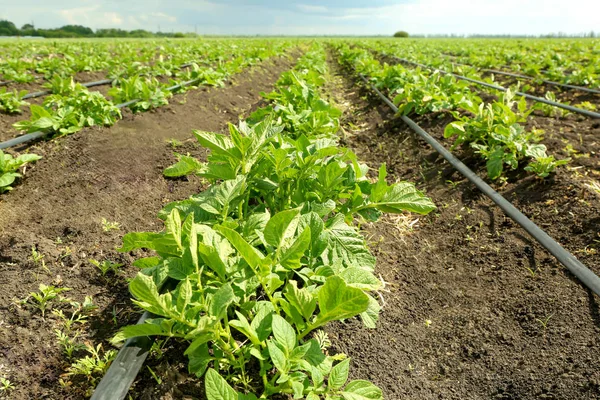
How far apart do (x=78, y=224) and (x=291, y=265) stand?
1852 mm

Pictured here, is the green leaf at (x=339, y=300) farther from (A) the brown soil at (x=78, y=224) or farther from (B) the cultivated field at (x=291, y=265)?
(A) the brown soil at (x=78, y=224)

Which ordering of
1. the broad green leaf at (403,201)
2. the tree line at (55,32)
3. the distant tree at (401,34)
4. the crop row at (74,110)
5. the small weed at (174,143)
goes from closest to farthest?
the broad green leaf at (403,201) → the crop row at (74,110) → the small weed at (174,143) → the tree line at (55,32) → the distant tree at (401,34)

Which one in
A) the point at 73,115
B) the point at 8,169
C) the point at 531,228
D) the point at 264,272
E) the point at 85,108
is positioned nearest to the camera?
the point at 264,272

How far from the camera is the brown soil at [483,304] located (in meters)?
1.69

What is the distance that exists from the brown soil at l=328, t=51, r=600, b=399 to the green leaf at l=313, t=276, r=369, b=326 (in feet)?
1.97

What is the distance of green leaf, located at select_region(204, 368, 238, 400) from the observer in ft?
3.64

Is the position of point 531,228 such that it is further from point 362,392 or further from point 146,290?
point 146,290

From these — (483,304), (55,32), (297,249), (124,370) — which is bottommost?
(483,304)

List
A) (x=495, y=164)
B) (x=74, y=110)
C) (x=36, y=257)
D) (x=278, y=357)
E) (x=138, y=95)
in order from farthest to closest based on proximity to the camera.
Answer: (x=138, y=95) < (x=74, y=110) < (x=495, y=164) < (x=36, y=257) < (x=278, y=357)

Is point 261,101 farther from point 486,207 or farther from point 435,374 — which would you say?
point 435,374

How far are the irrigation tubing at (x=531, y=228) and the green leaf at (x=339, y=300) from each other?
1569 mm

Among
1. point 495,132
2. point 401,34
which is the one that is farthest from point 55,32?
point 495,132

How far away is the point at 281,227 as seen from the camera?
1.39 meters

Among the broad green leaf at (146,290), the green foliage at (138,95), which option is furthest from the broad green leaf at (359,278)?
the green foliage at (138,95)
